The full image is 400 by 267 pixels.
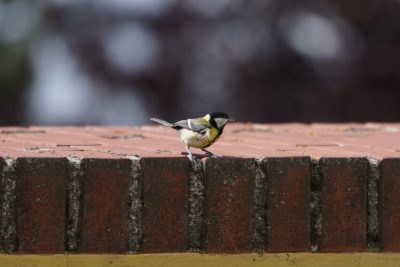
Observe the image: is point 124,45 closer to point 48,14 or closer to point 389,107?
point 48,14

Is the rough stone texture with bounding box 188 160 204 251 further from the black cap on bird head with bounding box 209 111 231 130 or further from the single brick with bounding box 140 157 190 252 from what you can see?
the black cap on bird head with bounding box 209 111 231 130

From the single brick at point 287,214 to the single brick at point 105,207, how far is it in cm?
30

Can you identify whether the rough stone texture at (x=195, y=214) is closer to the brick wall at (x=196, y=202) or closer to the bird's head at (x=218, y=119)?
the brick wall at (x=196, y=202)

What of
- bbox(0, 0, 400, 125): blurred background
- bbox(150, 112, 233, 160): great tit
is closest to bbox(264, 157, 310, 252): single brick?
bbox(150, 112, 233, 160): great tit

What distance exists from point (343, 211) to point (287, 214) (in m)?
0.12

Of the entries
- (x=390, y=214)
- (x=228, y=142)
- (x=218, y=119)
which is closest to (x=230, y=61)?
(x=218, y=119)

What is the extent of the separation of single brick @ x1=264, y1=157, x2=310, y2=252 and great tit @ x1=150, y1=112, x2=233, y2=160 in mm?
496

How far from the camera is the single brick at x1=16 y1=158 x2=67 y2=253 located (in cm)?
247

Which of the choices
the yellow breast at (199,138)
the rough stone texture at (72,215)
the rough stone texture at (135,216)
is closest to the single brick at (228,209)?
the rough stone texture at (135,216)

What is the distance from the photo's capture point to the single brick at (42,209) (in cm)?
247

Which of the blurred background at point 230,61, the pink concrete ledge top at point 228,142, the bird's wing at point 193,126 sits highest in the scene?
the blurred background at point 230,61

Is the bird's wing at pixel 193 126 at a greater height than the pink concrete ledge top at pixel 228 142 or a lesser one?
greater

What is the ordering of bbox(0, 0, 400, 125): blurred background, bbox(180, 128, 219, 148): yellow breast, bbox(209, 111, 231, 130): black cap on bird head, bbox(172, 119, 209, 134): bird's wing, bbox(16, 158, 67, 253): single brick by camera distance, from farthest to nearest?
bbox(0, 0, 400, 125): blurred background < bbox(209, 111, 231, 130): black cap on bird head < bbox(172, 119, 209, 134): bird's wing < bbox(180, 128, 219, 148): yellow breast < bbox(16, 158, 67, 253): single brick

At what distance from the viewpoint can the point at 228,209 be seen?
254 cm
